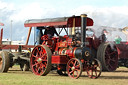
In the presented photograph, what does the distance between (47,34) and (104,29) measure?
9.58 feet

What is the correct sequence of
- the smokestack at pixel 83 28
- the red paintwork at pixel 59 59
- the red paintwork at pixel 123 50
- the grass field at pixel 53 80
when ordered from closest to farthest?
the grass field at pixel 53 80 → the smokestack at pixel 83 28 → the red paintwork at pixel 59 59 → the red paintwork at pixel 123 50

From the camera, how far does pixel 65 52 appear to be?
13.1 metres

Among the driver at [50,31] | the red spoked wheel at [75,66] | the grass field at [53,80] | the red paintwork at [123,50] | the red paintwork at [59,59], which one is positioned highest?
the driver at [50,31]

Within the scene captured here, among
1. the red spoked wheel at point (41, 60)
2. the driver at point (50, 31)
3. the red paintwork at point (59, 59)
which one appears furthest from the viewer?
the driver at point (50, 31)

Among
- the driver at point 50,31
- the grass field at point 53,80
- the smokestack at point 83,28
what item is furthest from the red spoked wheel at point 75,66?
the driver at point 50,31

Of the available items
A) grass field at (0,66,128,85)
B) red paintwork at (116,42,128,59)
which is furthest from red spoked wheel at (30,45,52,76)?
red paintwork at (116,42,128,59)

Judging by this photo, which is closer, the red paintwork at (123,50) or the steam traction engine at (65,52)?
the steam traction engine at (65,52)

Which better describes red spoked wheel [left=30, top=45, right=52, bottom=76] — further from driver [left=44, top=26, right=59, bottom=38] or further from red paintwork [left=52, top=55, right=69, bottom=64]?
driver [left=44, top=26, right=59, bottom=38]

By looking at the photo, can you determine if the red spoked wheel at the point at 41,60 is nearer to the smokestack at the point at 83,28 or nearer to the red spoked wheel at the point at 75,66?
the red spoked wheel at the point at 75,66

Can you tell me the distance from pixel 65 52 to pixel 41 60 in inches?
46.0

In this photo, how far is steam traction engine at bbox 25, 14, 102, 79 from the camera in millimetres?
12312

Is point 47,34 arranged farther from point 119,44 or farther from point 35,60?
point 119,44

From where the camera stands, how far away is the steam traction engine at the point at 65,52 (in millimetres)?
12312

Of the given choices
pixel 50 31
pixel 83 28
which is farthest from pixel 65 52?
pixel 50 31
